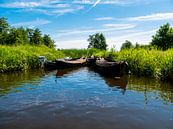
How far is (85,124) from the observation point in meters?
7.56

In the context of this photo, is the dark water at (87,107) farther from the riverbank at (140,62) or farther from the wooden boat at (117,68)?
the wooden boat at (117,68)

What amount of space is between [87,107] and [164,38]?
56.2 m

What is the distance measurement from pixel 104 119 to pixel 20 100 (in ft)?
14.1

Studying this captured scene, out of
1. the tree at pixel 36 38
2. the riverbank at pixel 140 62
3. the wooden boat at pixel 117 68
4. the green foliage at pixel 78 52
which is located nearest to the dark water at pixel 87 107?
the riverbank at pixel 140 62

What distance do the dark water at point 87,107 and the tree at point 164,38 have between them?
4960 cm

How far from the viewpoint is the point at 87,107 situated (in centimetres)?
959

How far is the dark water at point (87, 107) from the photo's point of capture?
25.1ft

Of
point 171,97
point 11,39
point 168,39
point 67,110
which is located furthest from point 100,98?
point 168,39

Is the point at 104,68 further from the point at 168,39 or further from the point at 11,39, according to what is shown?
the point at 168,39

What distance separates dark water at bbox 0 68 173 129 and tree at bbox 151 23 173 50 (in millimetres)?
49604

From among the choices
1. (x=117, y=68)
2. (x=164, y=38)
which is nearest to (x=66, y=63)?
(x=117, y=68)

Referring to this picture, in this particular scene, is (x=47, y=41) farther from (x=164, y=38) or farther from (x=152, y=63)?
(x=152, y=63)

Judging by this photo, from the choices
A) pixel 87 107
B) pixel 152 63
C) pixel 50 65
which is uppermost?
pixel 152 63

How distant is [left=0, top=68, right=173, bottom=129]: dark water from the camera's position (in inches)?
301
